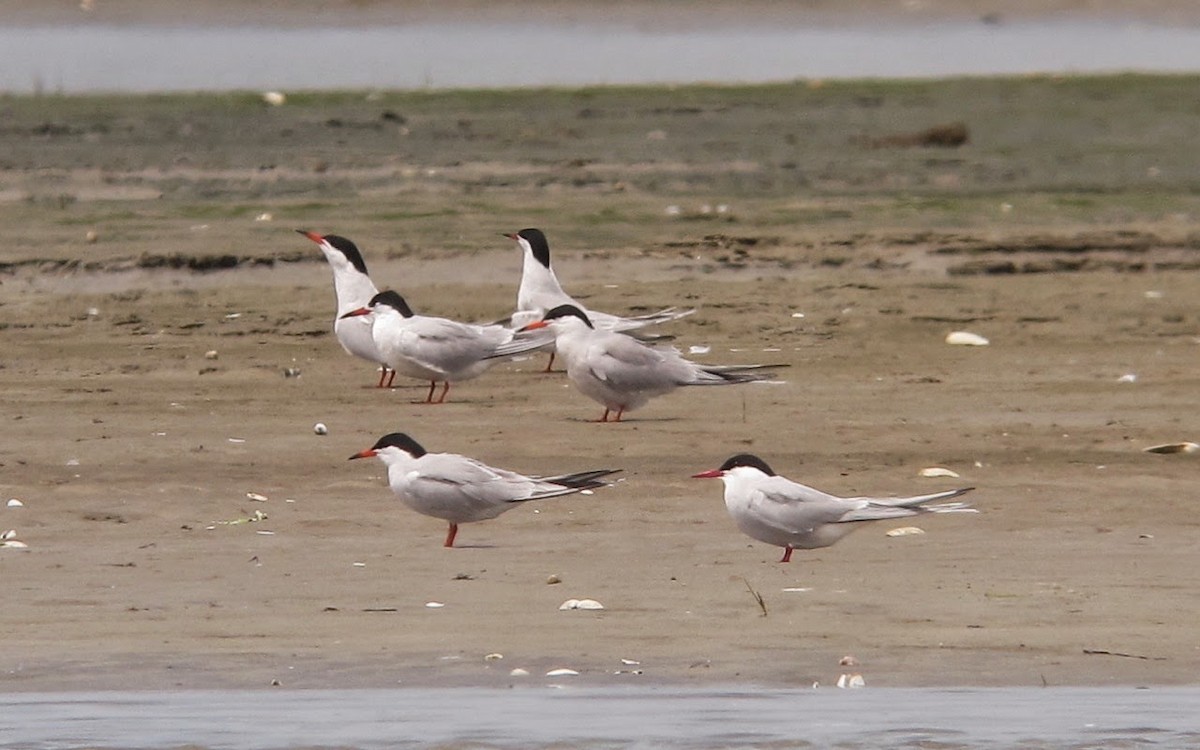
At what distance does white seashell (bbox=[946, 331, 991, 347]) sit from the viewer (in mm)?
12133

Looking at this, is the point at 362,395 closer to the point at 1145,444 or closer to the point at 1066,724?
the point at 1145,444

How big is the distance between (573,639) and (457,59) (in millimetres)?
21655

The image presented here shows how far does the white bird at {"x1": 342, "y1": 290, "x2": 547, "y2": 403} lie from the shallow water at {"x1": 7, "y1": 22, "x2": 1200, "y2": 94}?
42.1ft

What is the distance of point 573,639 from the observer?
6898mm

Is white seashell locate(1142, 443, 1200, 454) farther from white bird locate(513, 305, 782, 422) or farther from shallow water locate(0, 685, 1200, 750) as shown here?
shallow water locate(0, 685, 1200, 750)

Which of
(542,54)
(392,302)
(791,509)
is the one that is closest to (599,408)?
(392,302)

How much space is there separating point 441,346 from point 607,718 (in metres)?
4.78

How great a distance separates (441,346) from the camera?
10.9 m

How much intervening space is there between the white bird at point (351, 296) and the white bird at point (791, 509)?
3553 mm

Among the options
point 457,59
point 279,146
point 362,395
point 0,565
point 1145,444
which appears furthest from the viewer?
point 457,59

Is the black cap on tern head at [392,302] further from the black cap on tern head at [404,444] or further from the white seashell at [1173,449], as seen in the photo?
the white seashell at [1173,449]

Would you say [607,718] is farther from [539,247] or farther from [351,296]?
[539,247]

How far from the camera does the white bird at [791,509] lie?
7.85m

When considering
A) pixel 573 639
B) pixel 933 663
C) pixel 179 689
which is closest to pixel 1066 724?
pixel 933 663
